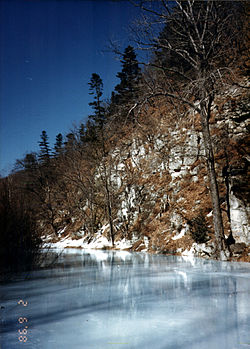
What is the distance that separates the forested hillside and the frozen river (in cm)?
229

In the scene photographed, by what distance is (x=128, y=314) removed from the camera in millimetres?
2924

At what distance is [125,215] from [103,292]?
14.9m

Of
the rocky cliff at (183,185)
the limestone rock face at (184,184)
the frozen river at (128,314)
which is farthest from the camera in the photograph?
the limestone rock face at (184,184)

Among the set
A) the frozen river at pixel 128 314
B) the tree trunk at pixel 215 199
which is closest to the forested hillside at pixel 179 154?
the tree trunk at pixel 215 199

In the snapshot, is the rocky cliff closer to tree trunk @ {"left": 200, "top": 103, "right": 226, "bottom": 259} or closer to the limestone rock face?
the limestone rock face

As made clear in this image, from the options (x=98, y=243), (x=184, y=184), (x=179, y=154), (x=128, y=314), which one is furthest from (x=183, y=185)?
(x=128, y=314)

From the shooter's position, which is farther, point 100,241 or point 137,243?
point 100,241

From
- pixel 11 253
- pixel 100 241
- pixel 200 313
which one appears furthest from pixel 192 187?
pixel 200 313

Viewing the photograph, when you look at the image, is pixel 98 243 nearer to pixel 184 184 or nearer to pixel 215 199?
pixel 184 184

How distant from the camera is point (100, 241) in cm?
2048

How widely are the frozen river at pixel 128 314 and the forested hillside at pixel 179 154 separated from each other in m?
2.29

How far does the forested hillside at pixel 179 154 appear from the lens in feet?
28.6

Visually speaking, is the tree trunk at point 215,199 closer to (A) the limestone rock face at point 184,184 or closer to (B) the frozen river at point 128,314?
(A) the limestone rock face at point 184,184

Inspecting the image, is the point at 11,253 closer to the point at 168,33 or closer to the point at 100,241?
the point at 168,33
